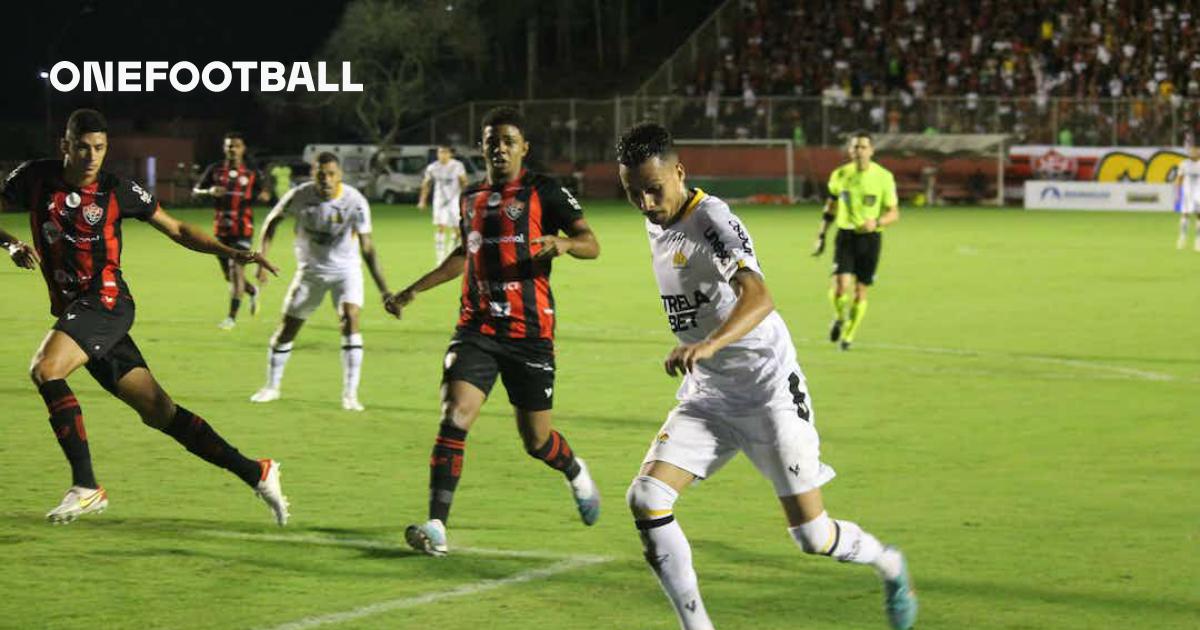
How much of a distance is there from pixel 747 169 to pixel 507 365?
46.4m

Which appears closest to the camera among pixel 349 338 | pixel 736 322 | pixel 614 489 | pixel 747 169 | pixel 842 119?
pixel 736 322

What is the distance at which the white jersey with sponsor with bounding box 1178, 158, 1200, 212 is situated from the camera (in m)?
35.1

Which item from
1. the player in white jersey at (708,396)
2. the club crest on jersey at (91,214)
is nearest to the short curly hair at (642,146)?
the player in white jersey at (708,396)

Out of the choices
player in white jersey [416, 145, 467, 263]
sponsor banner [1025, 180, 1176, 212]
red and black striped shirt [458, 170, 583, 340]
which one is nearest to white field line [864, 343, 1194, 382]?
red and black striped shirt [458, 170, 583, 340]

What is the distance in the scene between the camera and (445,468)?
8719 millimetres

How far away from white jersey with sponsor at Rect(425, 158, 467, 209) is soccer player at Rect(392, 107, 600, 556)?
20.2m

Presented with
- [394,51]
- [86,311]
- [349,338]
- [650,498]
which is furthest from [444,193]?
[394,51]

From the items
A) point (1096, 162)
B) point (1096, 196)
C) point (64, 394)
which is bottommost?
point (1096, 196)

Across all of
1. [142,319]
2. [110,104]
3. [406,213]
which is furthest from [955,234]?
[110,104]

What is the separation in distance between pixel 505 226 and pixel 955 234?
3007 cm

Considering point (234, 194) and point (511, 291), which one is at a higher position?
point (511, 291)

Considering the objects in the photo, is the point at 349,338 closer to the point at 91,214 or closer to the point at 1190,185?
the point at 91,214

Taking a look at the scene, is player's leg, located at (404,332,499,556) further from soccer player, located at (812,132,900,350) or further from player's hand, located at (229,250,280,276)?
soccer player, located at (812,132,900,350)

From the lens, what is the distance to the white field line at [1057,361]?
15969 millimetres
